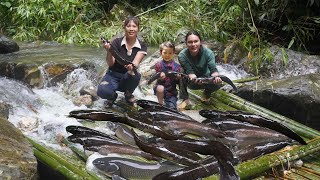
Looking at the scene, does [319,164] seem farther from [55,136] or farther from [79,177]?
[55,136]

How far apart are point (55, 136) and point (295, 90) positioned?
2.95 meters

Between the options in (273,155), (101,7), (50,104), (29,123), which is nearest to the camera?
(273,155)

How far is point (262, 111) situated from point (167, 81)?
1159mm

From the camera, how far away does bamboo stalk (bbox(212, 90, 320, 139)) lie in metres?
4.41

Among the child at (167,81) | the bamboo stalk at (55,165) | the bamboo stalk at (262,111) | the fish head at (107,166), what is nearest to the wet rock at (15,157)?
the bamboo stalk at (55,165)

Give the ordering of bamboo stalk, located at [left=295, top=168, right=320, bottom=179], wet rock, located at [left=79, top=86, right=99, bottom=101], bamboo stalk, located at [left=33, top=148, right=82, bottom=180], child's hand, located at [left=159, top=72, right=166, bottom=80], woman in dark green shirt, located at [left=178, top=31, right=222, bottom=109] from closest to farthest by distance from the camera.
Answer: bamboo stalk, located at [left=33, top=148, right=82, bottom=180]
bamboo stalk, located at [left=295, top=168, right=320, bottom=179]
child's hand, located at [left=159, top=72, right=166, bottom=80]
woman in dark green shirt, located at [left=178, top=31, right=222, bottom=109]
wet rock, located at [left=79, top=86, right=99, bottom=101]

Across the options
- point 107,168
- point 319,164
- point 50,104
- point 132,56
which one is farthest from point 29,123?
point 319,164

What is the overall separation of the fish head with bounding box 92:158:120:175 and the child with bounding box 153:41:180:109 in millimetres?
1651

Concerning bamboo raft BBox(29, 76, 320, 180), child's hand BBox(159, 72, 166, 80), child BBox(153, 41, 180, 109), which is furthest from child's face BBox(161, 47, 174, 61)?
bamboo raft BBox(29, 76, 320, 180)

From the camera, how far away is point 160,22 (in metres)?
9.45

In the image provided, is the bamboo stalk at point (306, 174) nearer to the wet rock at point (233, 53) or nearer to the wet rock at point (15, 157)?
the wet rock at point (15, 157)

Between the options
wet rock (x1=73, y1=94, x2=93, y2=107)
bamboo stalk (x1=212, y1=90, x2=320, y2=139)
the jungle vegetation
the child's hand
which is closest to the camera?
bamboo stalk (x1=212, y1=90, x2=320, y2=139)

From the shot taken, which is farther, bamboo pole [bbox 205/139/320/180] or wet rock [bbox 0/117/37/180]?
bamboo pole [bbox 205/139/320/180]

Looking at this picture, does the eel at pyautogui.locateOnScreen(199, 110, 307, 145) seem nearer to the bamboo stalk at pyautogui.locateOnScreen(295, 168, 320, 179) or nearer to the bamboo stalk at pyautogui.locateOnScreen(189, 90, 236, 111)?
the bamboo stalk at pyautogui.locateOnScreen(295, 168, 320, 179)
